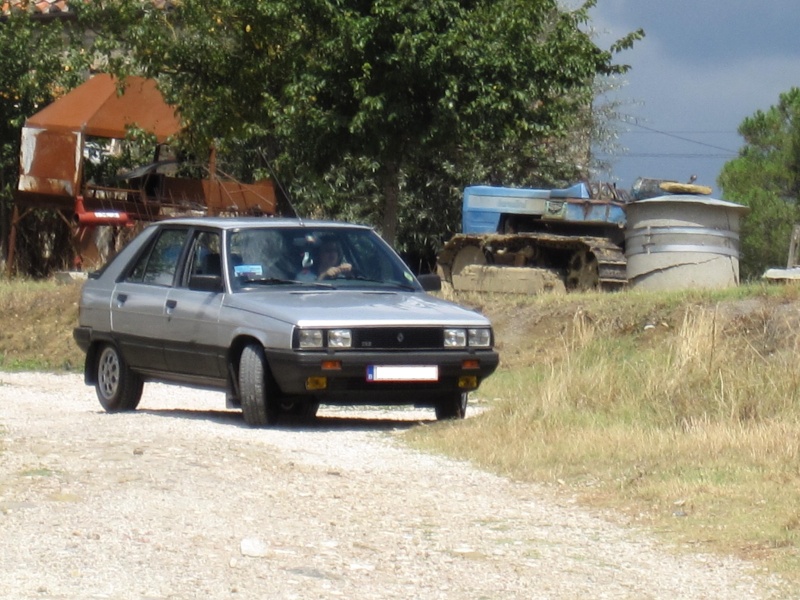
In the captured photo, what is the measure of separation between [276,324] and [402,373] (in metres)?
0.94

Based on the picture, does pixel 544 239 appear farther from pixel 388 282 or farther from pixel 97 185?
pixel 388 282

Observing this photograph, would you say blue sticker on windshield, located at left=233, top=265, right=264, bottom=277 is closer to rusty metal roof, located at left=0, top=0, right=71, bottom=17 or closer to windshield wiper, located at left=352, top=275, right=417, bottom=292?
windshield wiper, located at left=352, top=275, right=417, bottom=292

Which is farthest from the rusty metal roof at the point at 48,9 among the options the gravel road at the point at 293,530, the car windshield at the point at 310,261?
the gravel road at the point at 293,530

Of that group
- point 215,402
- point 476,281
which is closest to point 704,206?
point 476,281

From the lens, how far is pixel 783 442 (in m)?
9.14

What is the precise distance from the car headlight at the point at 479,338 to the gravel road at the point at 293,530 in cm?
134

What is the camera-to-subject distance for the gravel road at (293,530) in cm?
584

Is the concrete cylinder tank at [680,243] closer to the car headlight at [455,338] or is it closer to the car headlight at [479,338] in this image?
the car headlight at [479,338]

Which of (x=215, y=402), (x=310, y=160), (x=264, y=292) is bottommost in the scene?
(x=215, y=402)

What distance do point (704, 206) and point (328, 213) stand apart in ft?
27.5

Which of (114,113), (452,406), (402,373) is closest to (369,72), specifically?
(114,113)

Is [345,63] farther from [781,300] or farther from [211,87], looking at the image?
[781,300]

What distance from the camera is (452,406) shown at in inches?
452

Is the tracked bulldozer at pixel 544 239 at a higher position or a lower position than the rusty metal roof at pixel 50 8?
lower
